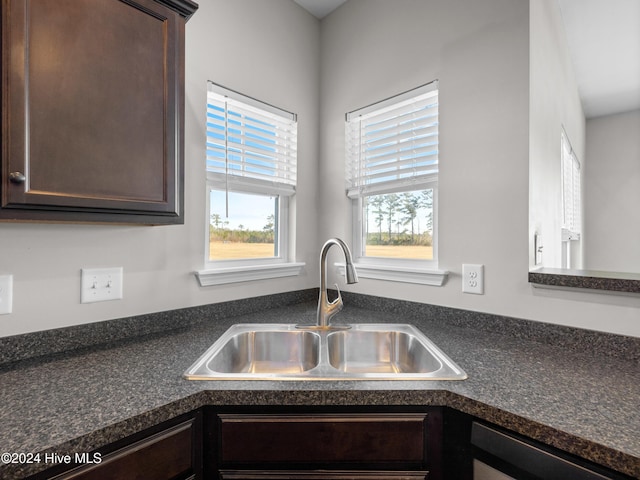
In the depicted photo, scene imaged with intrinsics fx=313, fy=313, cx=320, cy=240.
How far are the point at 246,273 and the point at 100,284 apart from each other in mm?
628

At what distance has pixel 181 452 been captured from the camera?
2.56 ft

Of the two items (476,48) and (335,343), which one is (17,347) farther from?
(476,48)

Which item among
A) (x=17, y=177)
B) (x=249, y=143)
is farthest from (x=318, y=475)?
(x=249, y=143)

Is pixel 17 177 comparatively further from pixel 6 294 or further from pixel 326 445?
pixel 326 445

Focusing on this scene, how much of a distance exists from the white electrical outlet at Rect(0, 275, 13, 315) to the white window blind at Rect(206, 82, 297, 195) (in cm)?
81

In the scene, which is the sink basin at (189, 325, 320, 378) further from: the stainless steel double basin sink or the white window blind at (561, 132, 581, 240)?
the white window blind at (561, 132, 581, 240)

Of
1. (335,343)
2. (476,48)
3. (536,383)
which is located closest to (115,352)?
(335,343)

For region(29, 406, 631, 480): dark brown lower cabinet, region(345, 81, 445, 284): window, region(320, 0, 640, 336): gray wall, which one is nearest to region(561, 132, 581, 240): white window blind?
region(320, 0, 640, 336): gray wall

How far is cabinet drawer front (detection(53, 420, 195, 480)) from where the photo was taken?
0.66 metres

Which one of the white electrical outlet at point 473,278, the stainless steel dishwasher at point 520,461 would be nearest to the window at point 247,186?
the white electrical outlet at point 473,278

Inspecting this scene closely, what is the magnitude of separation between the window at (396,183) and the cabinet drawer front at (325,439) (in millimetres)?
787

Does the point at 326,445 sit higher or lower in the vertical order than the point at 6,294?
lower

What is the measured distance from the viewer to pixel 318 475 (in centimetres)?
83

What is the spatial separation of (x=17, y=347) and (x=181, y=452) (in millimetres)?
672
